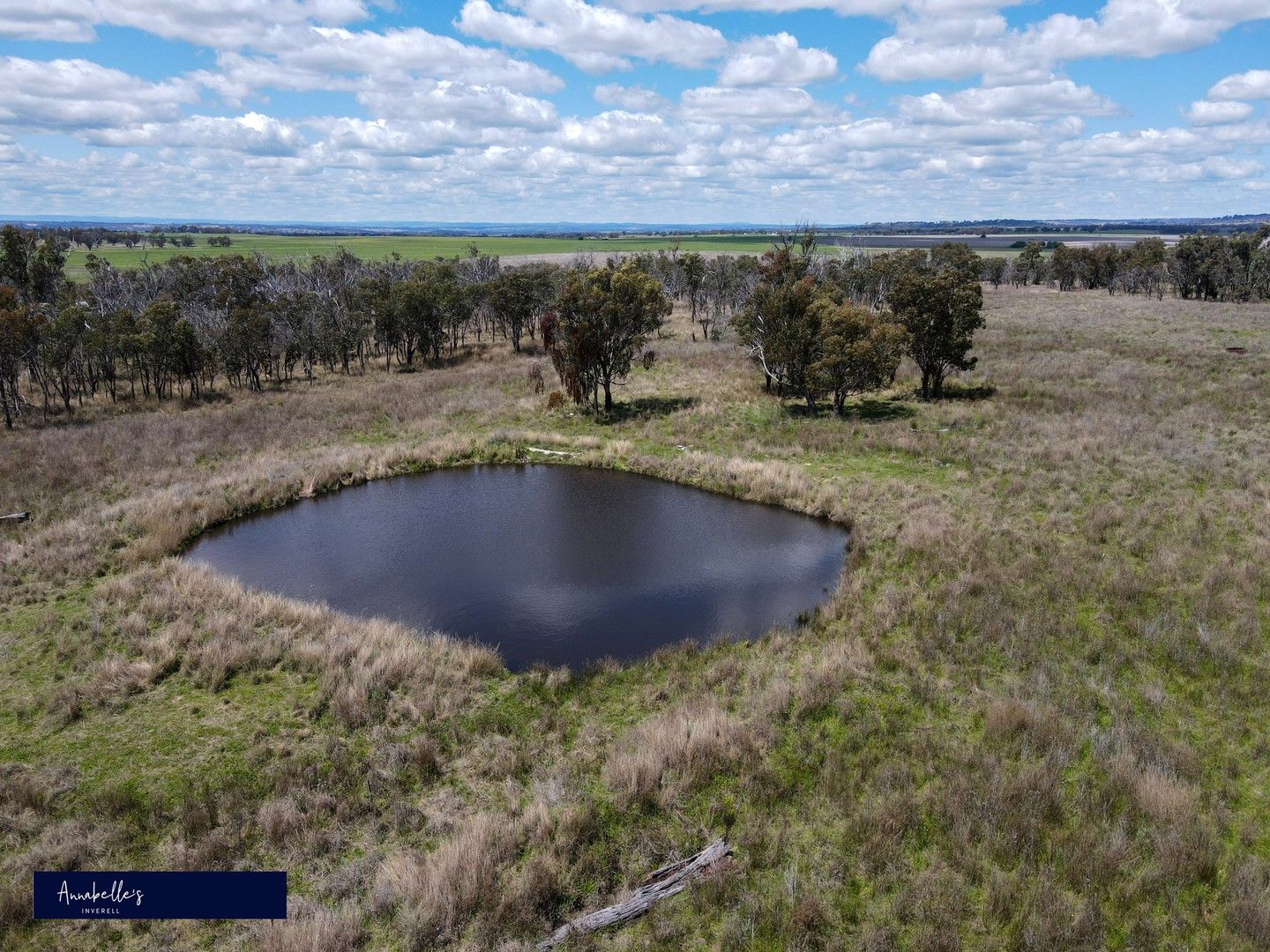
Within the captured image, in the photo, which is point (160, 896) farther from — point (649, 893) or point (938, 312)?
point (938, 312)

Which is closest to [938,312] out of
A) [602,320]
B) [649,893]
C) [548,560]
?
[602,320]

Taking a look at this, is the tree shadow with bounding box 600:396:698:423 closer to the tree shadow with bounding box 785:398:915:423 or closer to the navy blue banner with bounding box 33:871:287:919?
the tree shadow with bounding box 785:398:915:423

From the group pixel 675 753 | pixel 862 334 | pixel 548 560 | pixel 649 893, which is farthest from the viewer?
pixel 862 334

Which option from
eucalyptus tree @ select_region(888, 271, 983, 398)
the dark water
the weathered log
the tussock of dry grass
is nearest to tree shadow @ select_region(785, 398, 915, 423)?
eucalyptus tree @ select_region(888, 271, 983, 398)

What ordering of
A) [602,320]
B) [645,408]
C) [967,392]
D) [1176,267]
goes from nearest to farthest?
[602,320], [645,408], [967,392], [1176,267]

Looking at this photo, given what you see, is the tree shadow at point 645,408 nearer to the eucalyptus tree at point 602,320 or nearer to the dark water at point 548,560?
the eucalyptus tree at point 602,320
